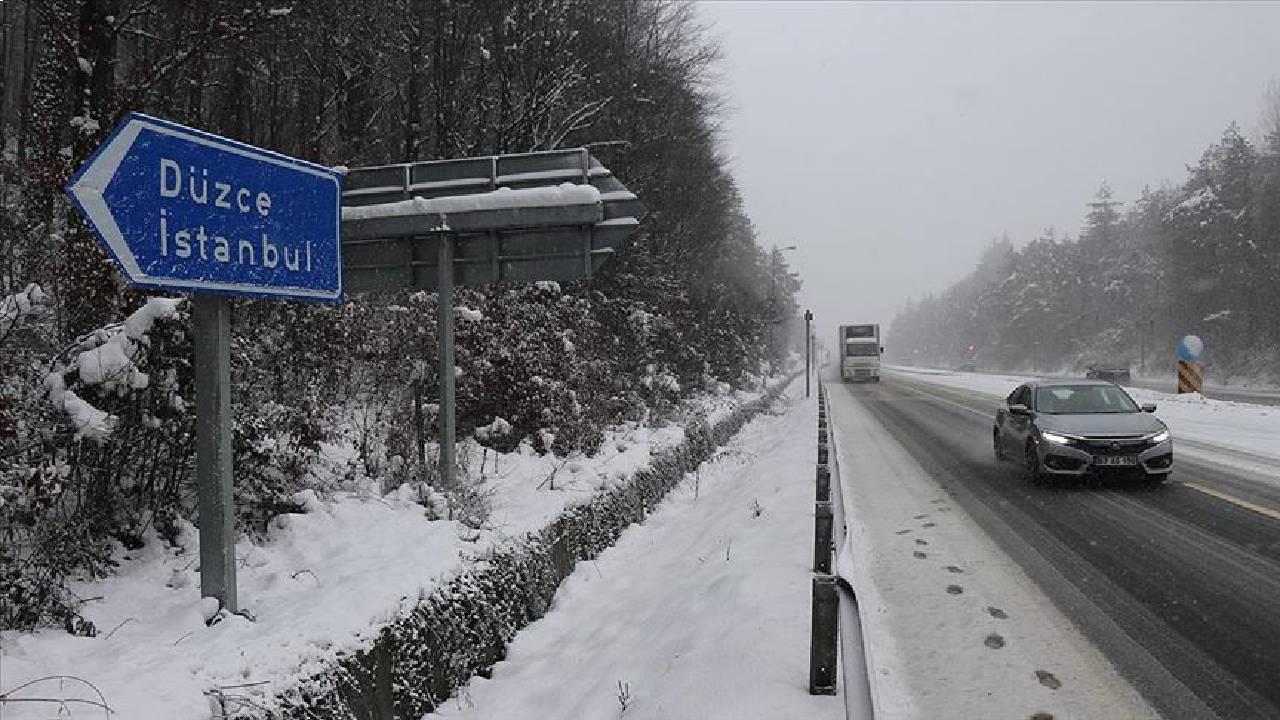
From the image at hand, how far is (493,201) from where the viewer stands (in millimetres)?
6977

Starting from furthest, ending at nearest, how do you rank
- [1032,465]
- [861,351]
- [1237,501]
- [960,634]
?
[861,351] < [1032,465] < [1237,501] < [960,634]

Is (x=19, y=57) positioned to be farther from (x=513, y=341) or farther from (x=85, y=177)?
(x=85, y=177)

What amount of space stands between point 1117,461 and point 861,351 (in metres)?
39.7

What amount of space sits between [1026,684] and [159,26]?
1548 centimetres

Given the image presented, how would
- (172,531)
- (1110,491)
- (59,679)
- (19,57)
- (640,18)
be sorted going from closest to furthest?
(59,679) < (172,531) < (1110,491) < (640,18) < (19,57)

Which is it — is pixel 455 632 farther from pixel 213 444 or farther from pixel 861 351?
pixel 861 351

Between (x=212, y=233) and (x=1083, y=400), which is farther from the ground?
(x=212, y=233)

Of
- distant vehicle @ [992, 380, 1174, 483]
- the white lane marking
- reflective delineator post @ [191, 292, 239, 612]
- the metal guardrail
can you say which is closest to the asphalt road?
the white lane marking

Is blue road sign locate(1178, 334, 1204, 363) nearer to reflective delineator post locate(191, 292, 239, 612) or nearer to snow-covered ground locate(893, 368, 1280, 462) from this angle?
snow-covered ground locate(893, 368, 1280, 462)

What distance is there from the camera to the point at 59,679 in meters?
2.87

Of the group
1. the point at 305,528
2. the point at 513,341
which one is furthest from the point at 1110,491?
the point at 305,528

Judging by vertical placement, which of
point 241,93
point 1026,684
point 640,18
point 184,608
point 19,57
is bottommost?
point 1026,684

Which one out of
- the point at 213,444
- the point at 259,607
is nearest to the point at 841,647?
the point at 259,607

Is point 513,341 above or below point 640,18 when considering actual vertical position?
below
